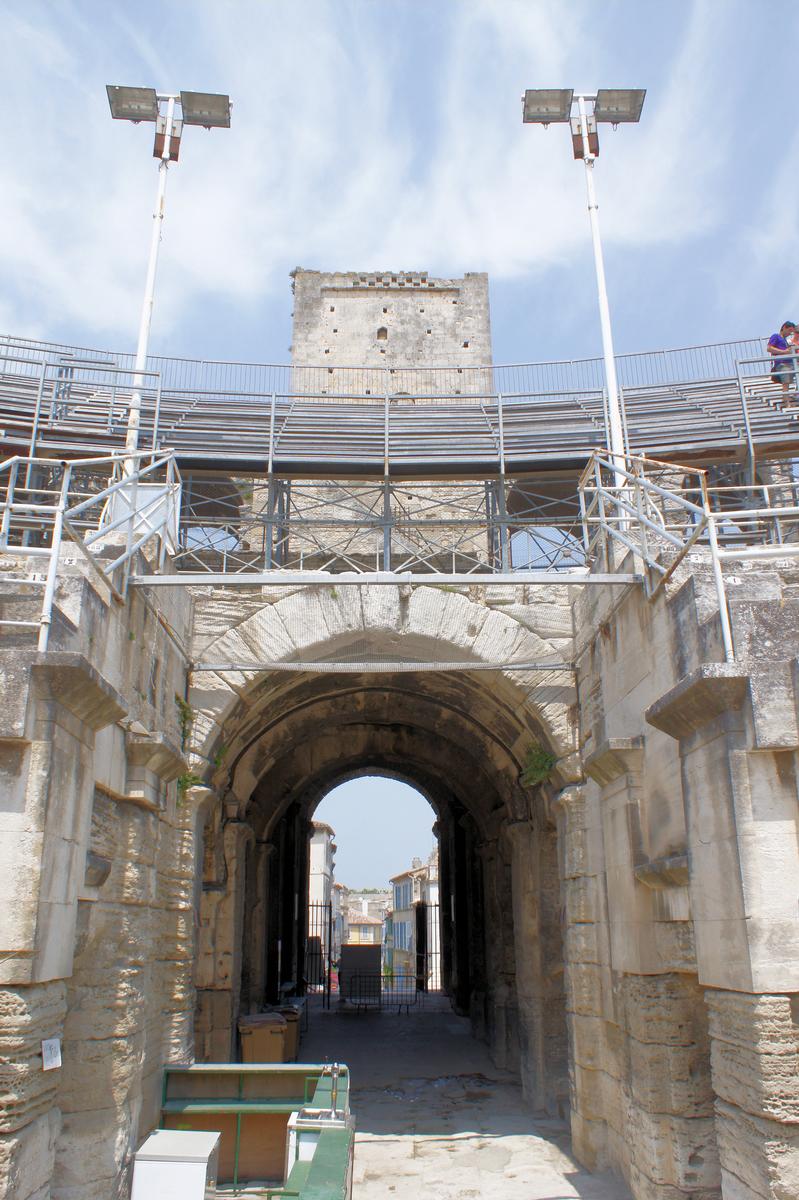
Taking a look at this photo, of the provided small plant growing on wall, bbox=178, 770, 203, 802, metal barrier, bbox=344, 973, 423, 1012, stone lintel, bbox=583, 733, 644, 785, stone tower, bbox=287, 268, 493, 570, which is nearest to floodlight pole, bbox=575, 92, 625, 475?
stone lintel, bbox=583, 733, 644, 785

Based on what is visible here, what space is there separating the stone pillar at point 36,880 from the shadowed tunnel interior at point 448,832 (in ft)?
11.1

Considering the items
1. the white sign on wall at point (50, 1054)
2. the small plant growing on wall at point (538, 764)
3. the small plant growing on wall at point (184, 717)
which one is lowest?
the white sign on wall at point (50, 1054)

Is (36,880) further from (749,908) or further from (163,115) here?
(163,115)

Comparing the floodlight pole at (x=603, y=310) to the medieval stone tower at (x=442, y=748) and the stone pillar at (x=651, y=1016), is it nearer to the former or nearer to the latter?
the medieval stone tower at (x=442, y=748)

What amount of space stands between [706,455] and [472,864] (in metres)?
7.23

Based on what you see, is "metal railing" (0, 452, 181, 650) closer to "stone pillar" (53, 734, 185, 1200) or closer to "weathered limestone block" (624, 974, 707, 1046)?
"stone pillar" (53, 734, 185, 1200)

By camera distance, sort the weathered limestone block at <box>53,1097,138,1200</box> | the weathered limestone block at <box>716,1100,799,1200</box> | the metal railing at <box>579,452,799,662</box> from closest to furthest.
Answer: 1. the weathered limestone block at <box>716,1100,799,1200</box>
2. the metal railing at <box>579,452,799,662</box>
3. the weathered limestone block at <box>53,1097,138,1200</box>

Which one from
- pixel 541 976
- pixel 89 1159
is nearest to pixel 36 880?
pixel 89 1159

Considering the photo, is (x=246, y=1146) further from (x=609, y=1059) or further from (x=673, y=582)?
(x=673, y=582)

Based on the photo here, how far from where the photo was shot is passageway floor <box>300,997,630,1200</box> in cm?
681

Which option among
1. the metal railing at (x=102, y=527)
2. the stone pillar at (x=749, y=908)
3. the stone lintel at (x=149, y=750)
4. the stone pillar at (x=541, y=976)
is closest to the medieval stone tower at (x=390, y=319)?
the metal railing at (x=102, y=527)

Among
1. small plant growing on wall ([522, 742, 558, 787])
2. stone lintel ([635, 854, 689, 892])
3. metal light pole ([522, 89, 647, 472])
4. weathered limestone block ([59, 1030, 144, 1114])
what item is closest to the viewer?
stone lintel ([635, 854, 689, 892])

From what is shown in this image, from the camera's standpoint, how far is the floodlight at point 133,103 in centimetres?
1114

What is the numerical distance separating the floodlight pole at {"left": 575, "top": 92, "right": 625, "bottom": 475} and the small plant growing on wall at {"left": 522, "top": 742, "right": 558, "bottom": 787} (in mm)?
2926
